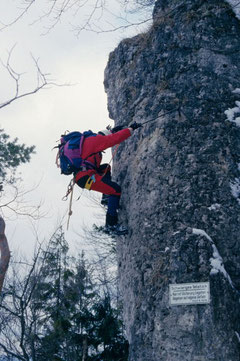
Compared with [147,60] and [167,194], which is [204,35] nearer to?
[147,60]

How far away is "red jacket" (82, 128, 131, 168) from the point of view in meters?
5.22

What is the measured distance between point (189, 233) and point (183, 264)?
0.36 meters

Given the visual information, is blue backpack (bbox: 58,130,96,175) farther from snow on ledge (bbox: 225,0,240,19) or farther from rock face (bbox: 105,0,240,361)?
snow on ledge (bbox: 225,0,240,19)

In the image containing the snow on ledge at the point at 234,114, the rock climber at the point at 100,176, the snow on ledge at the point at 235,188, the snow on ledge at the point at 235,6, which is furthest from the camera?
the snow on ledge at the point at 235,6

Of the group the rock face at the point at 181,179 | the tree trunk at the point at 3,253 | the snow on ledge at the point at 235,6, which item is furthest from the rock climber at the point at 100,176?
the tree trunk at the point at 3,253

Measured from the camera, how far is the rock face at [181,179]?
3.92m

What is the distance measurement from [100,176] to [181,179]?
1288mm

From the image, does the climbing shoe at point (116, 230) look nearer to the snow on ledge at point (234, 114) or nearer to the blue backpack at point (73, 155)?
the blue backpack at point (73, 155)

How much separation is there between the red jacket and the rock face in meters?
0.38

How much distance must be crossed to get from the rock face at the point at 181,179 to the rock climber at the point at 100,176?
180 millimetres

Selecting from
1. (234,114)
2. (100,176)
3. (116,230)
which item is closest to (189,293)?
(116,230)

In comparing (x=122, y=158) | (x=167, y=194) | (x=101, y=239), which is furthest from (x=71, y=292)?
(x=167, y=194)

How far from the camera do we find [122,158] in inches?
231

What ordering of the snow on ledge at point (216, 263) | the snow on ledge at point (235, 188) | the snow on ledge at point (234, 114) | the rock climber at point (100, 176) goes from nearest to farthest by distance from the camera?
the snow on ledge at point (216, 263)
the snow on ledge at point (235, 188)
the snow on ledge at point (234, 114)
the rock climber at point (100, 176)
